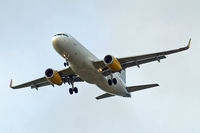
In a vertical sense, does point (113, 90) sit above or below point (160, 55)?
below

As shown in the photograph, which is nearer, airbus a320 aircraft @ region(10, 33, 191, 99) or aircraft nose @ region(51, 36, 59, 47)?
aircraft nose @ region(51, 36, 59, 47)

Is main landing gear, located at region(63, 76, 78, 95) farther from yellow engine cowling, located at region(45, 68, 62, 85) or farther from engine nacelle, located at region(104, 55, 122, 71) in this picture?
engine nacelle, located at region(104, 55, 122, 71)

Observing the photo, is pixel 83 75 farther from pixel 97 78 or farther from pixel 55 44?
pixel 55 44

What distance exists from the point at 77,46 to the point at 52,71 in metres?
5.25

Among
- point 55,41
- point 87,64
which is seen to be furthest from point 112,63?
point 55,41

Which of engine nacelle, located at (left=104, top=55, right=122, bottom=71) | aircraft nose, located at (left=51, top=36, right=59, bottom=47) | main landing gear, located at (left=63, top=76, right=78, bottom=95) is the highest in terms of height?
aircraft nose, located at (left=51, top=36, right=59, bottom=47)

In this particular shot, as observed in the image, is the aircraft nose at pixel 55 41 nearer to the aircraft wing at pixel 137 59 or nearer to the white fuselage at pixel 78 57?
the white fuselage at pixel 78 57

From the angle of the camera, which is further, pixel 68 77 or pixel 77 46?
pixel 68 77

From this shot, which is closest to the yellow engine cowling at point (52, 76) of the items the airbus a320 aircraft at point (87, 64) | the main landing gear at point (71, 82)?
the airbus a320 aircraft at point (87, 64)

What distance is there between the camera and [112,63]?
4331 cm

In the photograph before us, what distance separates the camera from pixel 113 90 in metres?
49.0

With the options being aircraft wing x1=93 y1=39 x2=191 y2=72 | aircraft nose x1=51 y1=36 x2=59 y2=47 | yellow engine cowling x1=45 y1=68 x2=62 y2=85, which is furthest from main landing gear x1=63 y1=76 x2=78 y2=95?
aircraft nose x1=51 y1=36 x2=59 y2=47

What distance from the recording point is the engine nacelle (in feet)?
142

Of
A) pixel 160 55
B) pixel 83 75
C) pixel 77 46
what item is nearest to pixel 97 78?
pixel 83 75
